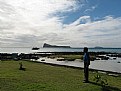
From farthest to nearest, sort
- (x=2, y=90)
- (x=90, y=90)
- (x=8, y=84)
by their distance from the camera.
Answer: (x=8, y=84)
(x=90, y=90)
(x=2, y=90)

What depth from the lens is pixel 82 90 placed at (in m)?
15.0

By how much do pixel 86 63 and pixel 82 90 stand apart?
12.2 feet

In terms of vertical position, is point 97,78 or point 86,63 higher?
point 86,63

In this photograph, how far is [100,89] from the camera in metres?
15.5

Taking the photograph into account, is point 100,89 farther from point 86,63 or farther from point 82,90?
point 86,63

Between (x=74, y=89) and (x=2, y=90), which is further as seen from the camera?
(x=74, y=89)

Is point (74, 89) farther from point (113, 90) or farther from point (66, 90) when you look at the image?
point (113, 90)

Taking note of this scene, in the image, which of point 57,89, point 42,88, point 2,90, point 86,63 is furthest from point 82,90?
point 2,90

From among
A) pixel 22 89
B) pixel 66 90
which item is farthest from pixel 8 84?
pixel 66 90

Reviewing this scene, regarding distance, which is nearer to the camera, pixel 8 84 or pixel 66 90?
pixel 66 90

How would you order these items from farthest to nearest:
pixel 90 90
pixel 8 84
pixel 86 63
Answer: pixel 86 63 < pixel 8 84 < pixel 90 90

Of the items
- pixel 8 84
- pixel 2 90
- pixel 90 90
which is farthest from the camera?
pixel 8 84

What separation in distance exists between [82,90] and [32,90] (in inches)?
125

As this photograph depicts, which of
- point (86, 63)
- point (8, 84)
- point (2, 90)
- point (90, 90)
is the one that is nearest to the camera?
point (2, 90)
